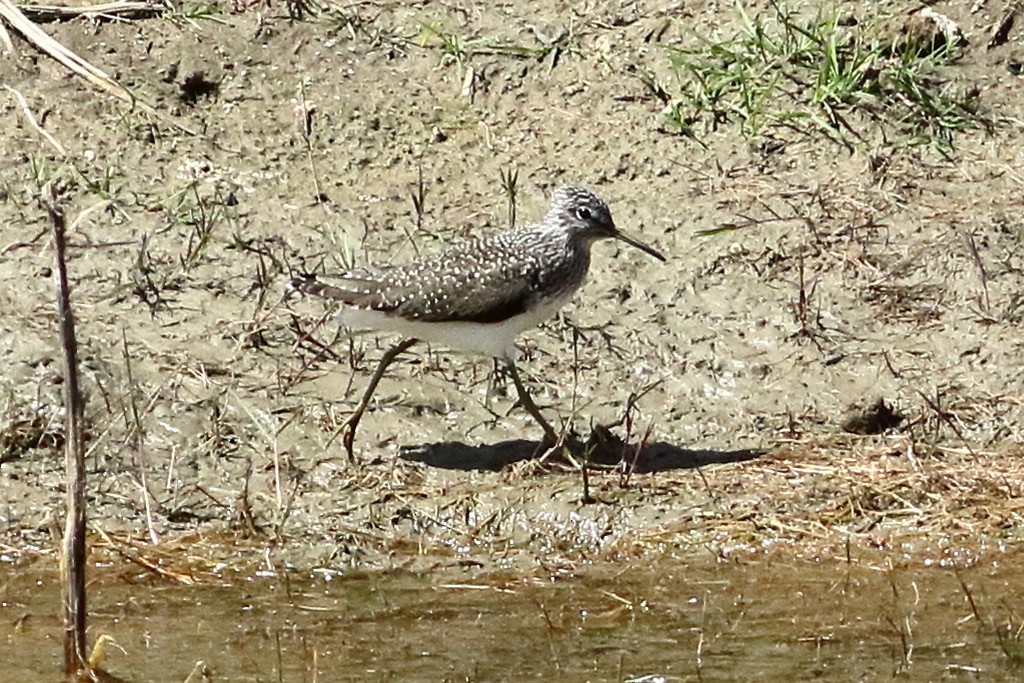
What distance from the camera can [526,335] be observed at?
29.6 ft

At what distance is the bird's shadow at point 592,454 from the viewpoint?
8109 mm

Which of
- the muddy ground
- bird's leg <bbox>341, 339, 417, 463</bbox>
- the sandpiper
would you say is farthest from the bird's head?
bird's leg <bbox>341, 339, 417, 463</bbox>

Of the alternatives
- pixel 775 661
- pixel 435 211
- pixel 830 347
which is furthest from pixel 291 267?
pixel 775 661

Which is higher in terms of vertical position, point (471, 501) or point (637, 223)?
point (637, 223)

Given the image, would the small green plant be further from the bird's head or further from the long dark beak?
the bird's head

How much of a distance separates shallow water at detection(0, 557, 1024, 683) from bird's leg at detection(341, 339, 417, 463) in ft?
2.67

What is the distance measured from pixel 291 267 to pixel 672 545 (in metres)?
2.51

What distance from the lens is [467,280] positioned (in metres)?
8.06

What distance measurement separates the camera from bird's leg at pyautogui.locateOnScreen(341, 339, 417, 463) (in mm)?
8070

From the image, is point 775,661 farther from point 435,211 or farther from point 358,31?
point 358,31

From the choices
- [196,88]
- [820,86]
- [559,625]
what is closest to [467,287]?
[559,625]

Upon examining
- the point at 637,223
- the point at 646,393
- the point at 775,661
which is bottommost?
the point at 775,661

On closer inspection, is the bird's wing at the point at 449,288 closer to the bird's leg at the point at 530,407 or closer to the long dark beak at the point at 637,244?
the bird's leg at the point at 530,407

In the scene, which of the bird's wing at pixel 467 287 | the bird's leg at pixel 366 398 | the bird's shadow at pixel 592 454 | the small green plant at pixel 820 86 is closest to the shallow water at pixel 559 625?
the bird's shadow at pixel 592 454
